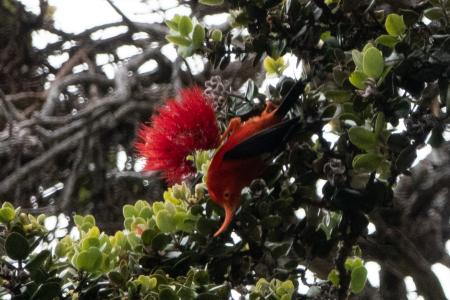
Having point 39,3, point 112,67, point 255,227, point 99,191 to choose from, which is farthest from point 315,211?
point 39,3

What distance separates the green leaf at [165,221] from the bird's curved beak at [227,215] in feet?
0.19

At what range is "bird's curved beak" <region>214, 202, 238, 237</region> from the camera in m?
0.90

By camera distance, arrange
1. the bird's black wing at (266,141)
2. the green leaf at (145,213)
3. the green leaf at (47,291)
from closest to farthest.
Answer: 1. the green leaf at (47,291)
2. the bird's black wing at (266,141)
3. the green leaf at (145,213)

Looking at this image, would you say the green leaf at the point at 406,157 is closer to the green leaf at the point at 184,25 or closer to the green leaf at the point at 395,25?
the green leaf at the point at 395,25

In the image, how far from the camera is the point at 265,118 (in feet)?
3.15

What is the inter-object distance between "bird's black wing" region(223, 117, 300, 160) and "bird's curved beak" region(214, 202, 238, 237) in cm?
6

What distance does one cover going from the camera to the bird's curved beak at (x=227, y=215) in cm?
90

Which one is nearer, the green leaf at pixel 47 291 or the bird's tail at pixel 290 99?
the green leaf at pixel 47 291

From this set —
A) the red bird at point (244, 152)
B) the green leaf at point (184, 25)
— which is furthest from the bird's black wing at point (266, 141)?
the green leaf at point (184, 25)

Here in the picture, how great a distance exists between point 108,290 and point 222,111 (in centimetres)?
29

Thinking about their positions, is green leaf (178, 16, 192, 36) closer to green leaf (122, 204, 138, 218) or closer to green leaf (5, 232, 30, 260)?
green leaf (122, 204, 138, 218)

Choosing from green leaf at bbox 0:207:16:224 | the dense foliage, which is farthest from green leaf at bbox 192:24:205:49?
green leaf at bbox 0:207:16:224

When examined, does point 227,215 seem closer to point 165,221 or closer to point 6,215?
point 165,221

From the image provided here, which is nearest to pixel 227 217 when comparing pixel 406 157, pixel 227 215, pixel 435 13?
pixel 227 215
